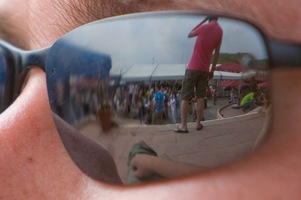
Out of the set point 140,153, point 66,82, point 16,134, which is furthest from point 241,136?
point 16,134

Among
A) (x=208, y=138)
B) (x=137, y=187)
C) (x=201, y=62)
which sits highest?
(x=201, y=62)

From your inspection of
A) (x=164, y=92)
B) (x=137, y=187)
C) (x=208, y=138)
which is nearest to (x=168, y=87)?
(x=164, y=92)

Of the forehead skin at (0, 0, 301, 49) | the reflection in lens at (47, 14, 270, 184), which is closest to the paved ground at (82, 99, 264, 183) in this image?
the reflection in lens at (47, 14, 270, 184)

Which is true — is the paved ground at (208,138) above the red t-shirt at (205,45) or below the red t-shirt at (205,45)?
below

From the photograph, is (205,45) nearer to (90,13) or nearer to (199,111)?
(199,111)

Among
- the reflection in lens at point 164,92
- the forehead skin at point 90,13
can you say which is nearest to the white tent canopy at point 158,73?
the reflection in lens at point 164,92

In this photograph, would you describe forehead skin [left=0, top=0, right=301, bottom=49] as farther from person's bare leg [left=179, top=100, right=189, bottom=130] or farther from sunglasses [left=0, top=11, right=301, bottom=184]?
person's bare leg [left=179, top=100, right=189, bottom=130]

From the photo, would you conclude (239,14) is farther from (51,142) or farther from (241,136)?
(51,142)

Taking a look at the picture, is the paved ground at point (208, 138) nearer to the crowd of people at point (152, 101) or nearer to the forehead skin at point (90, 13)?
the crowd of people at point (152, 101)
